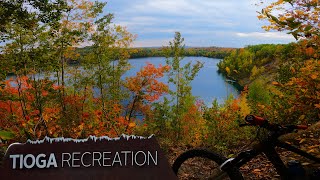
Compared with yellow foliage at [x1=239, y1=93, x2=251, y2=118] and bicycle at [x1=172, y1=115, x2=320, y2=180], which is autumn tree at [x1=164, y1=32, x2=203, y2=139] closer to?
yellow foliage at [x1=239, y1=93, x2=251, y2=118]

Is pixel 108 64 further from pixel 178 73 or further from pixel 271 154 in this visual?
pixel 271 154

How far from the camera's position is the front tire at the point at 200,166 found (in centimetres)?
394

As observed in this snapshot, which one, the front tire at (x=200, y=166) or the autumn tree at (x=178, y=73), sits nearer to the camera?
the front tire at (x=200, y=166)

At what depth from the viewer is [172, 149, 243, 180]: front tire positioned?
12.9 ft

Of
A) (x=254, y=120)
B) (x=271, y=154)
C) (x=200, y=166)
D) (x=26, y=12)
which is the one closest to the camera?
(x=254, y=120)

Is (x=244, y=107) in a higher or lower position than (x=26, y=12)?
lower

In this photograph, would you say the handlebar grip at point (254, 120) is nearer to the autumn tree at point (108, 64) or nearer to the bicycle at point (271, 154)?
the bicycle at point (271, 154)

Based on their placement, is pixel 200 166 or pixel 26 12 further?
pixel 26 12

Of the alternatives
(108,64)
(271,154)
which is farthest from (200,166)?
(108,64)

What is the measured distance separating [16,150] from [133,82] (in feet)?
99.7

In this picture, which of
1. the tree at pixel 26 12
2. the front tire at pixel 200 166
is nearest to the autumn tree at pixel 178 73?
the tree at pixel 26 12

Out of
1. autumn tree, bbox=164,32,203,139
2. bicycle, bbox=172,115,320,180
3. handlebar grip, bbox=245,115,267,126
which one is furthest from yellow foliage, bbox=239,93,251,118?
handlebar grip, bbox=245,115,267,126

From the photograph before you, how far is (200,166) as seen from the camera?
5355mm

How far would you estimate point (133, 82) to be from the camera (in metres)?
33.2
